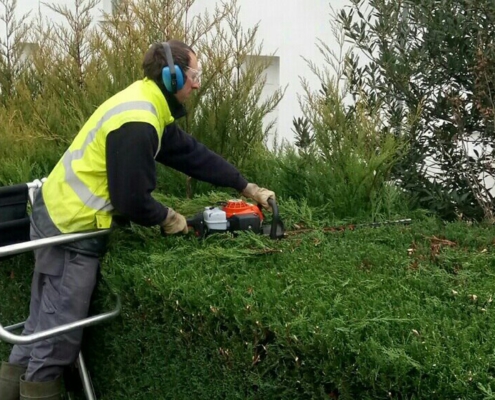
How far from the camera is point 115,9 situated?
5680mm

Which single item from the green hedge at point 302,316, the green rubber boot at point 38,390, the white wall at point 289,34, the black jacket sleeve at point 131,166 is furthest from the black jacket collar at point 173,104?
the white wall at point 289,34

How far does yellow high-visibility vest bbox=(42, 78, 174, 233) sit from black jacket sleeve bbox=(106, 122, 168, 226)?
91 mm

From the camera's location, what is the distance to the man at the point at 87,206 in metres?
3.25

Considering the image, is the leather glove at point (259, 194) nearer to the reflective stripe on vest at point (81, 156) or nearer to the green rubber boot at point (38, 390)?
the reflective stripe on vest at point (81, 156)

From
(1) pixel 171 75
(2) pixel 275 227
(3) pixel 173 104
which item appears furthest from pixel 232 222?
(1) pixel 171 75

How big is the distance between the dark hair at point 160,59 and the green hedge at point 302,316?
786 mm

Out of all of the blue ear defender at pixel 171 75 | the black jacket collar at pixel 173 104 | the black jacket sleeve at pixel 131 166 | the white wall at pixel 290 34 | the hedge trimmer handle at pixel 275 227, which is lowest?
the hedge trimmer handle at pixel 275 227

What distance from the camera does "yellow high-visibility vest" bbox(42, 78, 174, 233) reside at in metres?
3.31

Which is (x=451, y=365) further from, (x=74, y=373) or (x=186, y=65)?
(x=74, y=373)

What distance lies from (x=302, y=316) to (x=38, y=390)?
5.10ft

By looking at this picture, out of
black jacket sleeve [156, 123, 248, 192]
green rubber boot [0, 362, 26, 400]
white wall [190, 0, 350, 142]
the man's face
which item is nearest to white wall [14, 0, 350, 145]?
white wall [190, 0, 350, 142]

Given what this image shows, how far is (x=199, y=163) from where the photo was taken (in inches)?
154

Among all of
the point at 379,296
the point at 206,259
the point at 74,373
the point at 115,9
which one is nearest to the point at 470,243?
the point at 379,296

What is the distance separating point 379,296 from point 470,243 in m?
0.98
